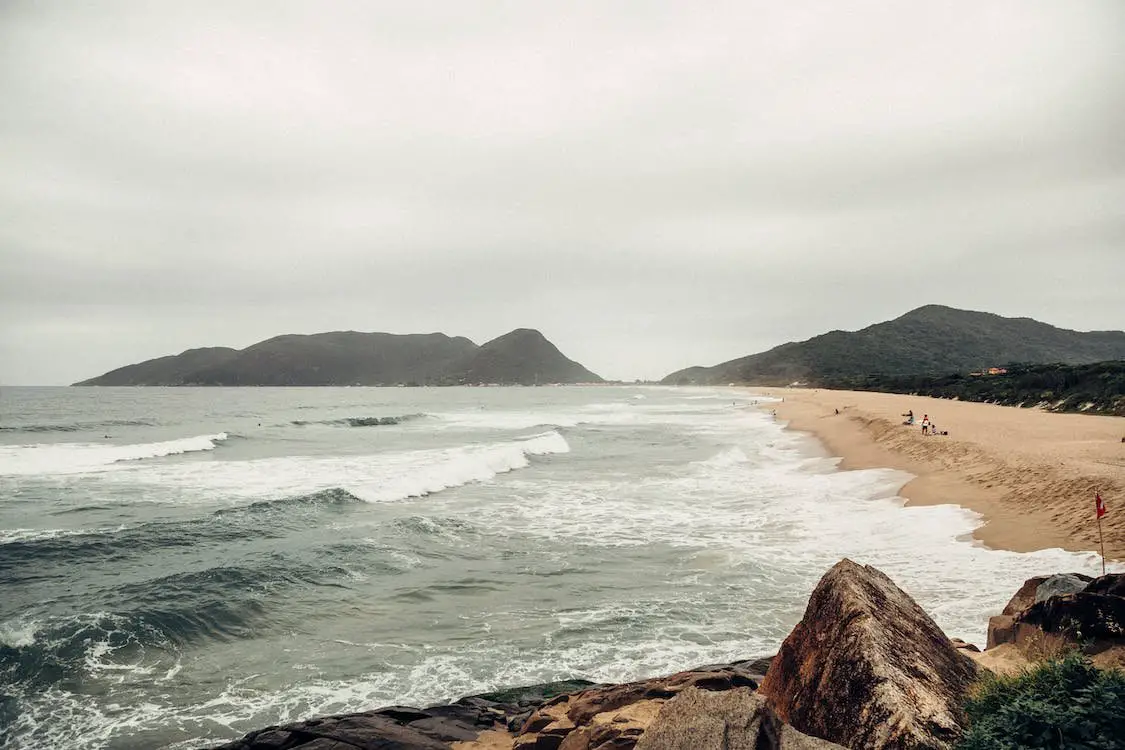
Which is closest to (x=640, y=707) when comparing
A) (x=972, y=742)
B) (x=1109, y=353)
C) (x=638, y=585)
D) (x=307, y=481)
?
(x=972, y=742)

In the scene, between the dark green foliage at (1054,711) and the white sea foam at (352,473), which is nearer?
the dark green foliage at (1054,711)

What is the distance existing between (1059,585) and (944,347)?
194345mm

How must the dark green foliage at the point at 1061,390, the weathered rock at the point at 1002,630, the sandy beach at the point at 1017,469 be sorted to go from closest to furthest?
the weathered rock at the point at 1002,630, the sandy beach at the point at 1017,469, the dark green foliage at the point at 1061,390

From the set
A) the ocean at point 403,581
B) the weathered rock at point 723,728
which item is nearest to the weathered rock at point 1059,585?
the ocean at point 403,581

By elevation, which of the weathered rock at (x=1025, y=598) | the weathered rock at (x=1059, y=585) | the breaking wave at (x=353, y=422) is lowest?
the breaking wave at (x=353, y=422)

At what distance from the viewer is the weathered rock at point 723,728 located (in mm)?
3760

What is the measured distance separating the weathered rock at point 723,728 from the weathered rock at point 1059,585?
3.84m

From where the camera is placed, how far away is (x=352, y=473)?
2644 cm

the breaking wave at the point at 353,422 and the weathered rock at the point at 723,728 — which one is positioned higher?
the weathered rock at the point at 723,728

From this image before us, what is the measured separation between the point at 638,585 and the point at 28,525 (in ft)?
56.8

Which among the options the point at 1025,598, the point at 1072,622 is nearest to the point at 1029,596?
the point at 1025,598

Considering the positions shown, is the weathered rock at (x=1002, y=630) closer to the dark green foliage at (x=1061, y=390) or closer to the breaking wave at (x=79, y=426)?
the dark green foliage at (x=1061, y=390)

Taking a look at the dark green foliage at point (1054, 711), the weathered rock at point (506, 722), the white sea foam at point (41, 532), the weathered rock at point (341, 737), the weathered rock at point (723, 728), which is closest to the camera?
the dark green foliage at point (1054, 711)

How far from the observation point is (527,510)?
18.7 m
